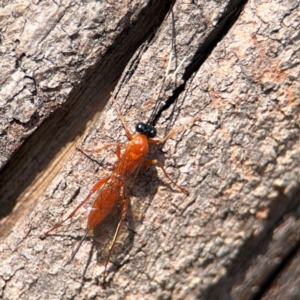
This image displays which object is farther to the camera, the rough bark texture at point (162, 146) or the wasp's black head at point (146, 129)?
the wasp's black head at point (146, 129)

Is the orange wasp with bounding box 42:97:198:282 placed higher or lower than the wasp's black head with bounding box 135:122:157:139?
lower

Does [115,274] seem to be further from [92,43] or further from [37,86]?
[92,43]

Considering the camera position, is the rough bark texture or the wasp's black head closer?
the rough bark texture

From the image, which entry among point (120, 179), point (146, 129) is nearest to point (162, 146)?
point (146, 129)

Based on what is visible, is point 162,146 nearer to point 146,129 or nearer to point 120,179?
point 146,129

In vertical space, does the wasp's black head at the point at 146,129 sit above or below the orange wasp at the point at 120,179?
above
